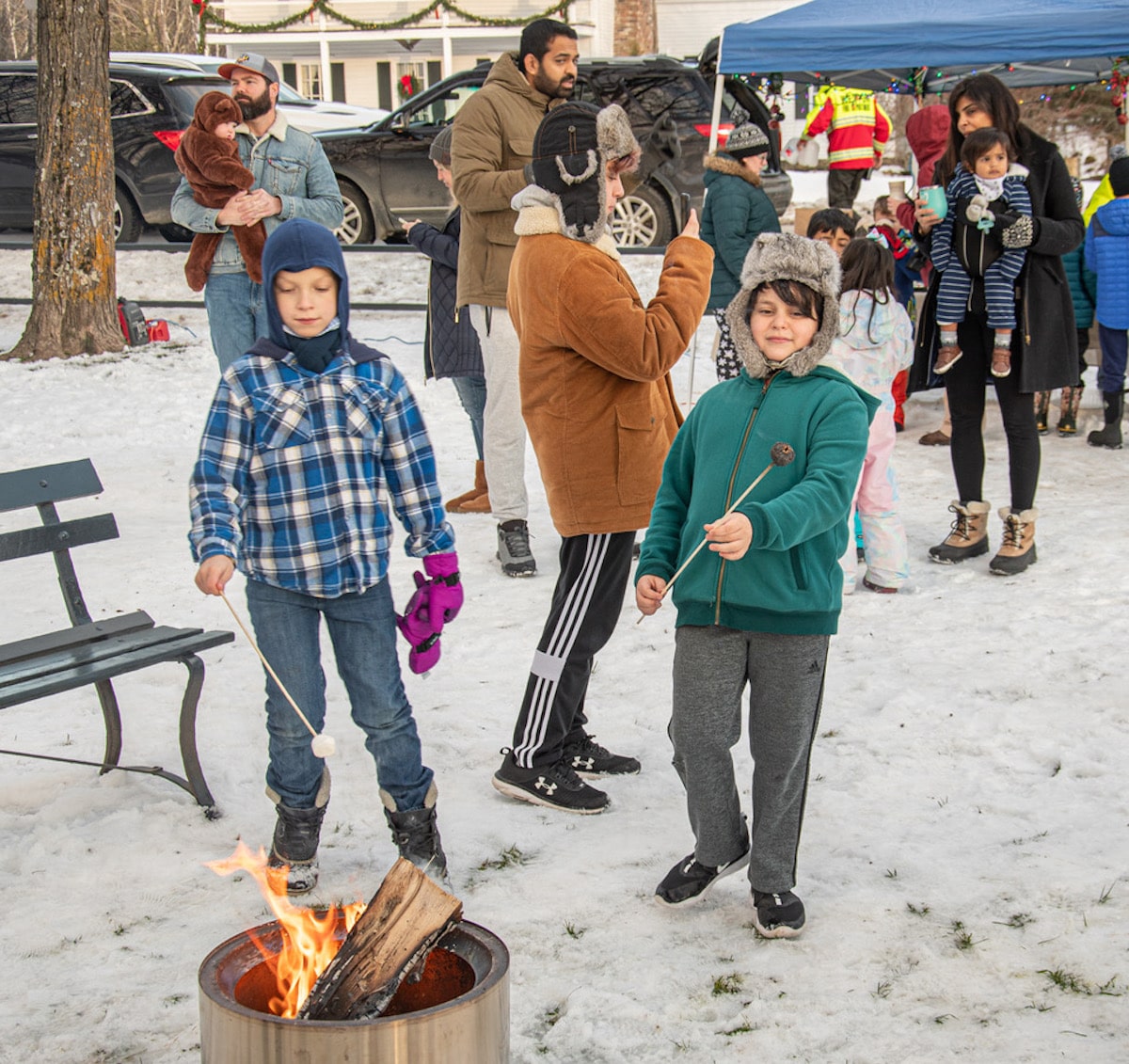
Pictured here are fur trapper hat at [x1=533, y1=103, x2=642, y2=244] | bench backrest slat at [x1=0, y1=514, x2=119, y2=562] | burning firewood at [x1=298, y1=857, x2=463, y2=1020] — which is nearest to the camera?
burning firewood at [x1=298, y1=857, x2=463, y2=1020]

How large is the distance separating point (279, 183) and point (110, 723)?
3095mm

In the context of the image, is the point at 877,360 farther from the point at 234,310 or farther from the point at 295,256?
the point at 295,256

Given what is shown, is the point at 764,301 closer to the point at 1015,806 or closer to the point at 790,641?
the point at 790,641

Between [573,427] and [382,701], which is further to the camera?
[573,427]

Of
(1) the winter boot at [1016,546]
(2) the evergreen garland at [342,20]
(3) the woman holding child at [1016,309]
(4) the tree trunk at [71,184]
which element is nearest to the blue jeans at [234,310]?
(3) the woman holding child at [1016,309]

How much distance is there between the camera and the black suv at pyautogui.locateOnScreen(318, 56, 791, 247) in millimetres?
13961

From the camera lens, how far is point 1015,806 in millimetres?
4188

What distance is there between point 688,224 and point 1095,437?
18.8ft

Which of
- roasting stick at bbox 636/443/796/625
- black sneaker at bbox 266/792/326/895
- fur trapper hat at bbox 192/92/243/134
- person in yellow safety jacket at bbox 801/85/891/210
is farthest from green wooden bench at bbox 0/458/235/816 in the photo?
person in yellow safety jacket at bbox 801/85/891/210

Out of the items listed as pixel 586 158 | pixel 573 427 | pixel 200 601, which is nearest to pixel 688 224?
pixel 586 158

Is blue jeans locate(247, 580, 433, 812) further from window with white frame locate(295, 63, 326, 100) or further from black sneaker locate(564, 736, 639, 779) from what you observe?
window with white frame locate(295, 63, 326, 100)

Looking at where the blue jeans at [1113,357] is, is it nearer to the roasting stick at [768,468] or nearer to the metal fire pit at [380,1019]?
the roasting stick at [768,468]

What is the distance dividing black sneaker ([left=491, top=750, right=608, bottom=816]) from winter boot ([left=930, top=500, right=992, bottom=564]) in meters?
2.96

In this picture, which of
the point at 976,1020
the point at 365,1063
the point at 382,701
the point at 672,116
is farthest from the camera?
the point at 672,116
